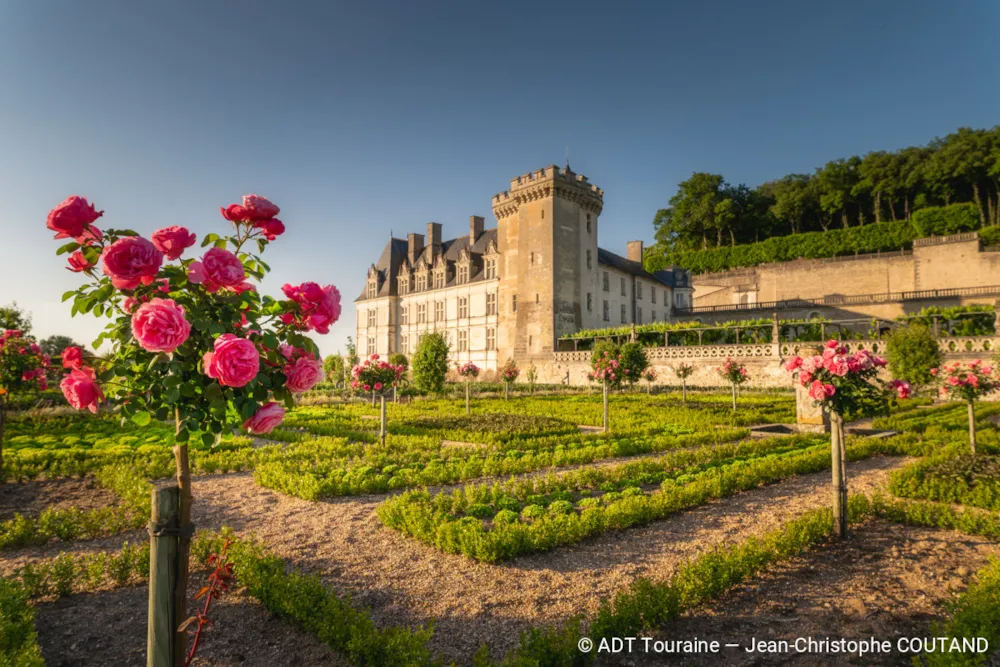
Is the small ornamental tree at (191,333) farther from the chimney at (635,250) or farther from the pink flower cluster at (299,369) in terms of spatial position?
the chimney at (635,250)

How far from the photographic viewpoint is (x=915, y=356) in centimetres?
2084

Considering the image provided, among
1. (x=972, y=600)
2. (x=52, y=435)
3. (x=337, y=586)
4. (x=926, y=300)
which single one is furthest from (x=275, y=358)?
(x=926, y=300)

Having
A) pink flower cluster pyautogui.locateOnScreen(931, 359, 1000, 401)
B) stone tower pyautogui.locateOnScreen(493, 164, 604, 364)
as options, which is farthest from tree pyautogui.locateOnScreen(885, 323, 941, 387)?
stone tower pyautogui.locateOnScreen(493, 164, 604, 364)

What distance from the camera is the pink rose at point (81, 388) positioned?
279 centimetres

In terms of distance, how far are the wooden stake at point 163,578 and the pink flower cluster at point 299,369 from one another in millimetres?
933

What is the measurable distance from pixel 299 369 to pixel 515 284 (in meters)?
39.6

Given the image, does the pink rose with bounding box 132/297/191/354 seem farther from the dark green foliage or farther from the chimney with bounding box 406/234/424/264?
the dark green foliage

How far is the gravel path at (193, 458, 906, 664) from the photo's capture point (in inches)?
190

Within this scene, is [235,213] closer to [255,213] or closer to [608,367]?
[255,213]

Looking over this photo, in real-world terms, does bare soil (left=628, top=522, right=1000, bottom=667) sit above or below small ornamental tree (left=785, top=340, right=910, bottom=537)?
below

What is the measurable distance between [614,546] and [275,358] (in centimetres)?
515

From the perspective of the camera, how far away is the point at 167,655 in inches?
121

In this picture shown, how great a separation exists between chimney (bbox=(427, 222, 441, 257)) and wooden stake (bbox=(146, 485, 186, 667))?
1924 inches

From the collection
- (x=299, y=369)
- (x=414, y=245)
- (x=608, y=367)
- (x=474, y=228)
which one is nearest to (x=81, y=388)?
(x=299, y=369)
